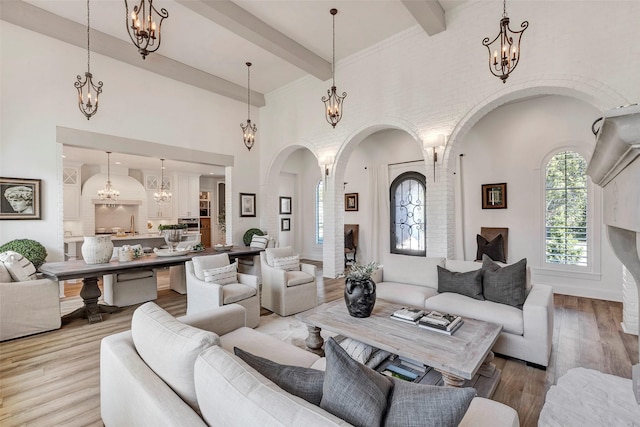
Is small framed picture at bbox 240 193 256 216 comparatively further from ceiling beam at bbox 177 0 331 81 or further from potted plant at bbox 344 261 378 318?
potted plant at bbox 344 261 378 318

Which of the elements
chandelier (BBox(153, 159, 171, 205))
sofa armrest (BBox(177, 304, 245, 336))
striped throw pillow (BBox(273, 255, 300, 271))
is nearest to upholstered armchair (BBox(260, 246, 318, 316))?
striped throw pillow (BBox(273, 255, 300, 271))

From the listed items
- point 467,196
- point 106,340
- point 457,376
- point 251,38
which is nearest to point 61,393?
point 106,340

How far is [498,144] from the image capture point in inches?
219

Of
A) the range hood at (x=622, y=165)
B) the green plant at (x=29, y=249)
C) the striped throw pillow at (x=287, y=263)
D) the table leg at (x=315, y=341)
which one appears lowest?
the table leg at (x=315, y=341)

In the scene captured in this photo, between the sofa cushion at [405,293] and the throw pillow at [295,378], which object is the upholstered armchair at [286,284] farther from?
the throw pillow at [295,378]

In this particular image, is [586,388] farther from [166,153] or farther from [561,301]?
[166,153]

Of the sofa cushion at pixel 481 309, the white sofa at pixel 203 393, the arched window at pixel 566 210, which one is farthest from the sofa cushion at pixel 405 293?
the arched window at pixel 566 210

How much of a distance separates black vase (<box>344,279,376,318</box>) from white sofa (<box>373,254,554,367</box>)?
899 mm

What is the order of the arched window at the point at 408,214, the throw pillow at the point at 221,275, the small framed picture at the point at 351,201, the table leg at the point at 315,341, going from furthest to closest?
the small framed picture at the point at 351,201 → the arched window at the point at 408,214 → the throw pillow at the point at 221,275 → the table leg at the point at 315,341

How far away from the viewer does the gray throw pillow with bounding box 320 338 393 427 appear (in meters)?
0.93

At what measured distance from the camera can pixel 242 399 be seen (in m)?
0.97

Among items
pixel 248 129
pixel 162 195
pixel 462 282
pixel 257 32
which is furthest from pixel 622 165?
pixel 162 195

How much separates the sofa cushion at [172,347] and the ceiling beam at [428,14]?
4.37 meters

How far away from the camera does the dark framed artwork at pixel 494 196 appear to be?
18.1 feet
